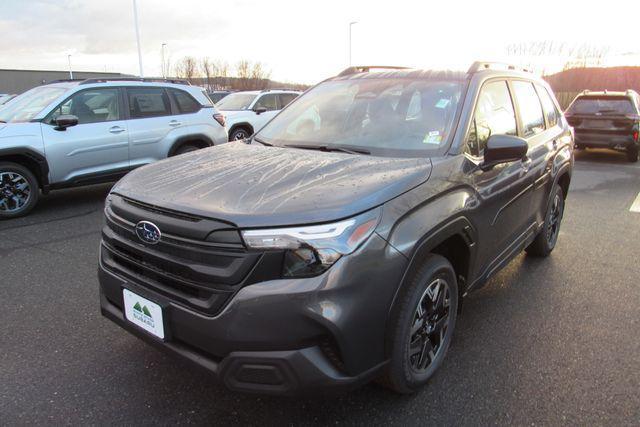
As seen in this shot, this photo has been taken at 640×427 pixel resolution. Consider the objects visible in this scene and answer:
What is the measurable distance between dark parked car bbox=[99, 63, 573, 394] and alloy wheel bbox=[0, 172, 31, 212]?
4.24m

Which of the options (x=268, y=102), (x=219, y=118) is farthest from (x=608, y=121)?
(x=219, y=118)

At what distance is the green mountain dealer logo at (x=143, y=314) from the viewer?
88.7 inches

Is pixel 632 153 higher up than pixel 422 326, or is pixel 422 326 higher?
pixel 422 326

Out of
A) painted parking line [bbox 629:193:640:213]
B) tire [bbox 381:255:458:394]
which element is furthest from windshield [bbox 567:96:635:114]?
tire [bbox 381:255:458:394]

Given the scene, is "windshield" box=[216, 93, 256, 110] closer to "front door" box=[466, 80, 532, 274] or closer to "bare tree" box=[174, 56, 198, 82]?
"front door" box=[466, 80, 532, 274]

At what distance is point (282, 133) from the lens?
11.8 feet

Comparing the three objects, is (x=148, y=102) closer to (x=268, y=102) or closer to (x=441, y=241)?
(x=441, y=241)

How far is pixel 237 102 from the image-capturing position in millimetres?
13281

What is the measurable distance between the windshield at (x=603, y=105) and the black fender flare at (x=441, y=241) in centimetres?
1061

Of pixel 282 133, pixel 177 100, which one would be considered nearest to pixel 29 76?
pixel 177 100

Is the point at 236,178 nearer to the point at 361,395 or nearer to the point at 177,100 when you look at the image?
the point at 361,395

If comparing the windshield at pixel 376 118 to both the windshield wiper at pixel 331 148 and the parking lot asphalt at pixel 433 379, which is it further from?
the parking lot asphalt at pixel 433 379

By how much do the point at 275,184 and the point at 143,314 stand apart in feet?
2.89

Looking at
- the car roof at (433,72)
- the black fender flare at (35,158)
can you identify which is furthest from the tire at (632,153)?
the black fender flare at (35,158)
